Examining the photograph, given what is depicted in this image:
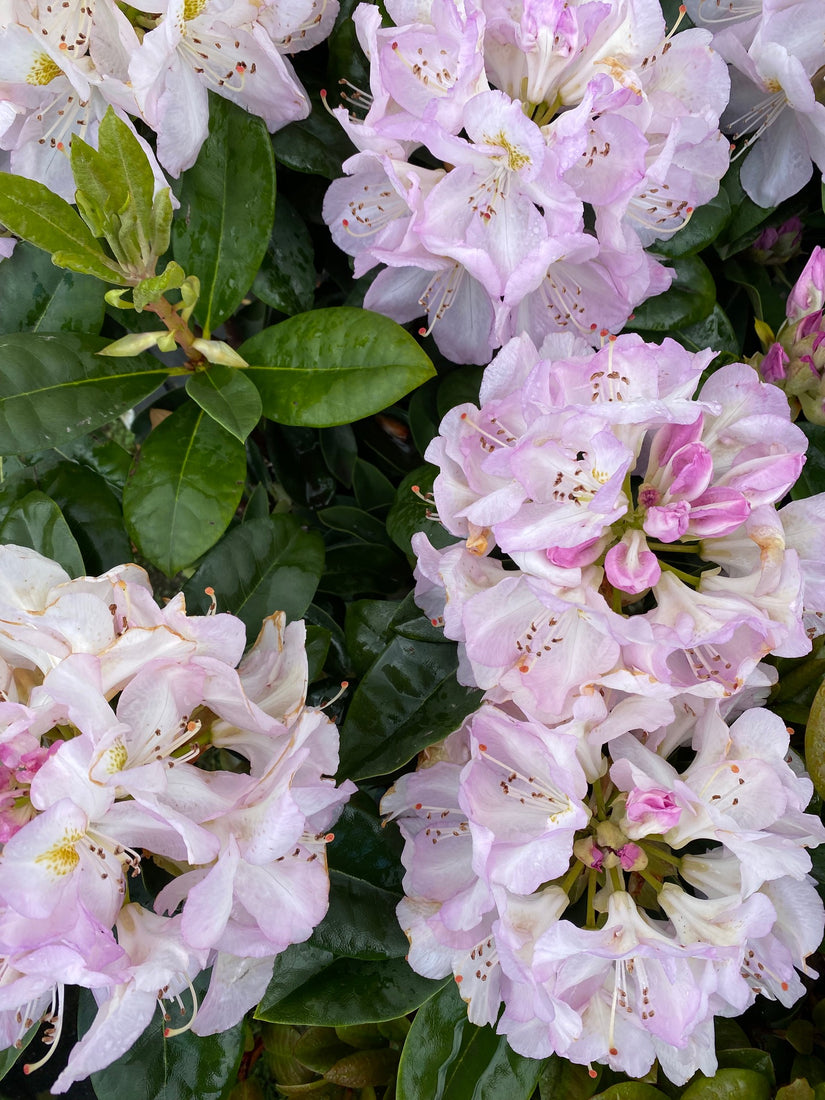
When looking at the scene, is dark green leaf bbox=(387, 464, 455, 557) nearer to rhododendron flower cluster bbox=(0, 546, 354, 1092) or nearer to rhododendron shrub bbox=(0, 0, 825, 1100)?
rhododendron shrub bbox=(0, 0, 825, 1100)

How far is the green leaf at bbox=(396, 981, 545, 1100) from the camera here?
3.30 feet

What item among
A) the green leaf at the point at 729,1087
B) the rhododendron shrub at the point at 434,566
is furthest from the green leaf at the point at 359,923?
the green leaf at the point at 729,1087

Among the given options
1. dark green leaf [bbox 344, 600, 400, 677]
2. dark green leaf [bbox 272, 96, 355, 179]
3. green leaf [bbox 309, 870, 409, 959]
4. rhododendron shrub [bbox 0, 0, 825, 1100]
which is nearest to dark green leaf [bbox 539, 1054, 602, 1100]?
rhododendron shrub [bbox 0, 0, 825, 1100]

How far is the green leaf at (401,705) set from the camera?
0.97m

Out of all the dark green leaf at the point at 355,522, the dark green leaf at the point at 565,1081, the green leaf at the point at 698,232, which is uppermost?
the green leaf at the point at 698,232

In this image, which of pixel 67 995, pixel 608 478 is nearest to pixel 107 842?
pixel 608 478

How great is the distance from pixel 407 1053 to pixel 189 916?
1.28ft

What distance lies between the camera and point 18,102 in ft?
3.04

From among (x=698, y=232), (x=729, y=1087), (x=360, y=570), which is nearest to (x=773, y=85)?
(x=698, y=232)

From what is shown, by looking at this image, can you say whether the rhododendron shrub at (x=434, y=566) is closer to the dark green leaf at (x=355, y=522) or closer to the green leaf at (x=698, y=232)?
the green leaf at (x=698, y=232)

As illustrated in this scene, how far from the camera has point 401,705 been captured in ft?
3.27

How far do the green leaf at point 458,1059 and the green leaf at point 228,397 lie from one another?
646 mm

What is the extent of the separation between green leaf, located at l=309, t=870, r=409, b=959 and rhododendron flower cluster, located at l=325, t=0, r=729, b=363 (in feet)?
2.00

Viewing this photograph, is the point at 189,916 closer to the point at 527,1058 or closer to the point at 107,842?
the point at 107,842
